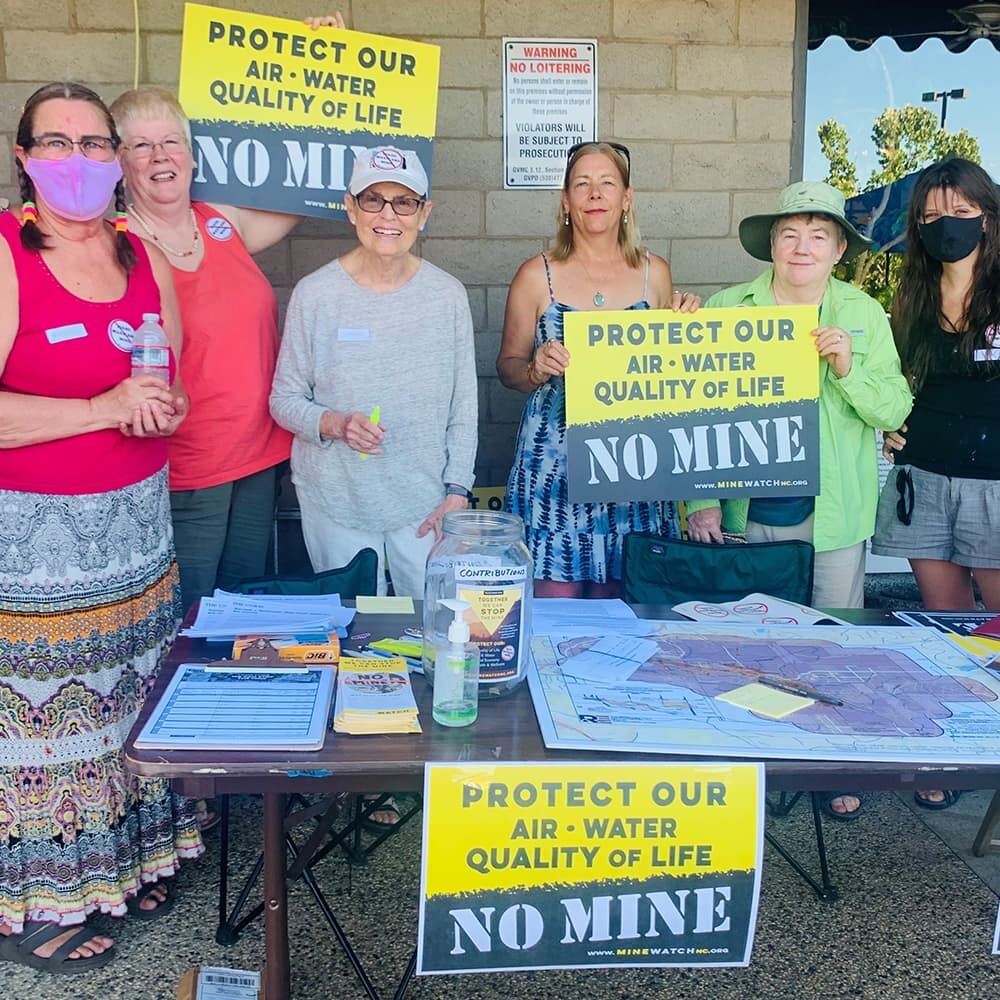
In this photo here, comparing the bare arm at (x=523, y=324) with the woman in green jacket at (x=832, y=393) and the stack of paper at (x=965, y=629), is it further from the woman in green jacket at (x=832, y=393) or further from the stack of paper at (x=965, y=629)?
the stack of paper at (x=965, y=629)

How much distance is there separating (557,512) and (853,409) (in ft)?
3.14

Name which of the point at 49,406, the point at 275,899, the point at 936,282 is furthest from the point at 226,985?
the point at 936,282

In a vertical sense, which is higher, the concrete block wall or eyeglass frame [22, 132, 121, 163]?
the concrete block wall

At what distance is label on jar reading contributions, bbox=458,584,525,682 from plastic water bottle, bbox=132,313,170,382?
1031 mm

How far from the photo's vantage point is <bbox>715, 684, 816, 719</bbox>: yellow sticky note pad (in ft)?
6.18

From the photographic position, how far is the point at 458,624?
178 cm

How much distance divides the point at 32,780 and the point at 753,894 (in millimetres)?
1680

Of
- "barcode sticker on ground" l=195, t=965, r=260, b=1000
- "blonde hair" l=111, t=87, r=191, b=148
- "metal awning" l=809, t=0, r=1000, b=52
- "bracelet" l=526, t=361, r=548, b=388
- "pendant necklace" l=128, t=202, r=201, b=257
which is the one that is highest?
"metal awning" l=809, t=0, r=1000, b=52

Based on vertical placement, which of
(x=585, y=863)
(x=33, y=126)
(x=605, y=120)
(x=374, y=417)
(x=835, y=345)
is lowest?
(x=585, y=863)

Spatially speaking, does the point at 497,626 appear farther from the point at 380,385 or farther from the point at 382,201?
the point at 382,201

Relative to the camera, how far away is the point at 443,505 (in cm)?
308

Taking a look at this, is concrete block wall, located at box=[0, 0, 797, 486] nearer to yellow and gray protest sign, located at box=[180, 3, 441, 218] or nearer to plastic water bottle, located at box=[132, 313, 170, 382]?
yellow and gray protest sign, located at box=[180, 3, 441, 218]

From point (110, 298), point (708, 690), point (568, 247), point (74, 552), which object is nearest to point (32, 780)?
point (74, 552)

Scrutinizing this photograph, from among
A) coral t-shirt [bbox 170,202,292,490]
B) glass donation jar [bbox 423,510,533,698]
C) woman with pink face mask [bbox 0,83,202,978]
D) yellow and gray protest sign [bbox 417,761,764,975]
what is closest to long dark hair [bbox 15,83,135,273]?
woman with pink face mask [bbox 0,83,202,978]
